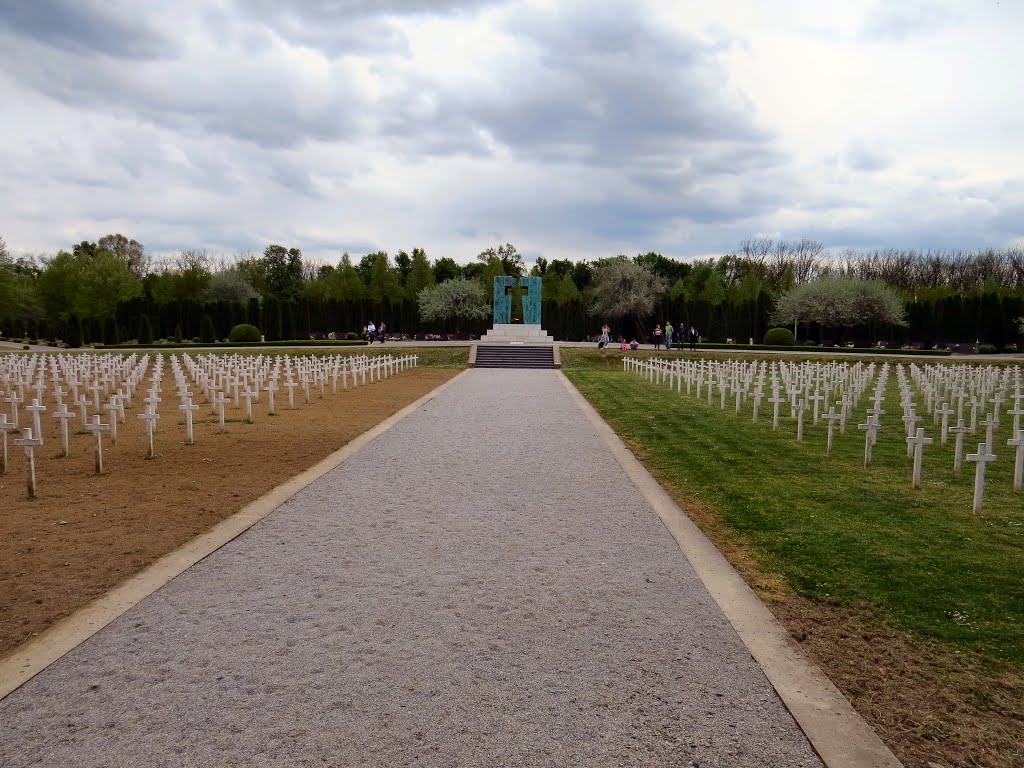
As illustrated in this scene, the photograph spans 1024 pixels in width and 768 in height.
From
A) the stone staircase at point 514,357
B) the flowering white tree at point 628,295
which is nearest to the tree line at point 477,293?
the flowering white tree at point 628,295

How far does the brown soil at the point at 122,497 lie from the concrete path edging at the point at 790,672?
13.1 feet

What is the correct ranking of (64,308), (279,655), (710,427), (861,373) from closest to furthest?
(279,655) < (710,427) < (861,373) < (64,308)

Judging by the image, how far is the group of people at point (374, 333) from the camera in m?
53.0

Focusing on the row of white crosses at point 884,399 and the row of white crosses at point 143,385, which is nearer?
the row of white crosses at point 884,399

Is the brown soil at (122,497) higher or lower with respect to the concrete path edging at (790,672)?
lower

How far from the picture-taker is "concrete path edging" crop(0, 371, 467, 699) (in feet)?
12.4

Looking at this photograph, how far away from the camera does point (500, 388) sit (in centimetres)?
2239

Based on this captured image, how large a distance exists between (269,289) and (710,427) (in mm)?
80422

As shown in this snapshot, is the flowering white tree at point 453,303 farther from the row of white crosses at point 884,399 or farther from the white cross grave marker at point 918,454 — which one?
the white cross grave marker at point 918,454

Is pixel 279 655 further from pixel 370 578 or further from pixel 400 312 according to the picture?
pixel 400 312

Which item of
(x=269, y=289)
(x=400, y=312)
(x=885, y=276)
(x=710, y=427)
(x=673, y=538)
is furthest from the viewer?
(x=885, y=276)

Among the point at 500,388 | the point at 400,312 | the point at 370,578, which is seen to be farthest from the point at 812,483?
the point at 400,312

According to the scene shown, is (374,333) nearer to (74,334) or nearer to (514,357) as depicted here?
(514,357)

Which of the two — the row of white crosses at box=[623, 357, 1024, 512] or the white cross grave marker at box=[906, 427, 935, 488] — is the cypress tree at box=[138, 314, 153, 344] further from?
the white cross grave marker at box=[906, 427, 935, 488]
